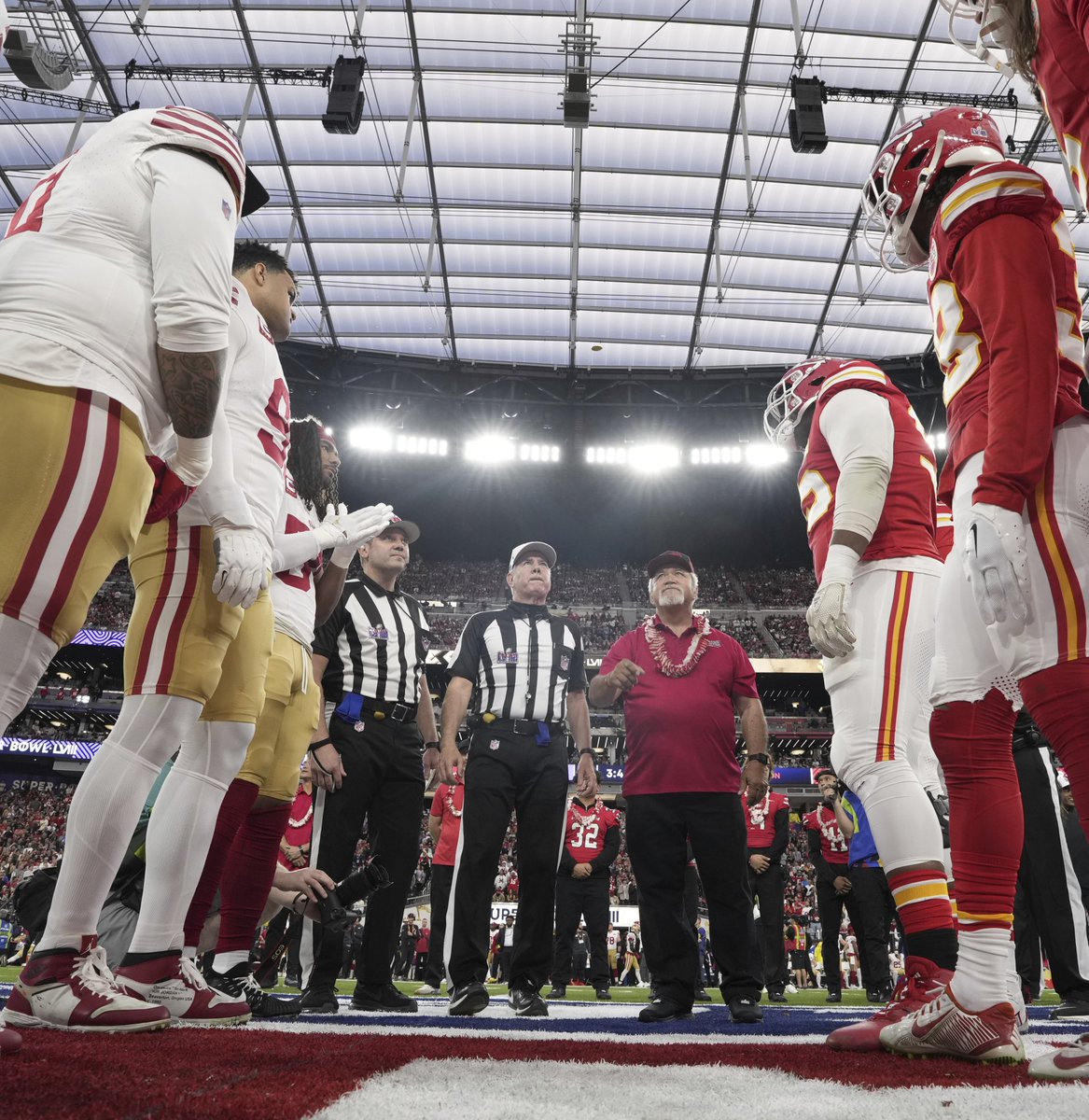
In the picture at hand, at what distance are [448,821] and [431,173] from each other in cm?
1249

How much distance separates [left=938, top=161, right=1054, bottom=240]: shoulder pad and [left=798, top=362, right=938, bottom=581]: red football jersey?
99cm

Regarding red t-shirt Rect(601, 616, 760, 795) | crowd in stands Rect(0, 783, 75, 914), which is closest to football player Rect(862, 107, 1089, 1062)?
red t-shirt Rect(601, 616, 760, 795)

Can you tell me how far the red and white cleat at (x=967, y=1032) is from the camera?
1.70m

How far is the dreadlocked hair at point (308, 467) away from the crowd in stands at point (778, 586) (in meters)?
30.3

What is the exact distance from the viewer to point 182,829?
7.11 ft

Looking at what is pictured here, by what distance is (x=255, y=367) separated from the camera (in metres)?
2.65

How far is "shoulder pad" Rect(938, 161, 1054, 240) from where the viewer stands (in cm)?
181

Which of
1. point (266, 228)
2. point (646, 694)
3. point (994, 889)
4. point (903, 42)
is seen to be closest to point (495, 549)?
point (266, 228)

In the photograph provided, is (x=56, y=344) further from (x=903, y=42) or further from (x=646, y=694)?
(x=903, y=42)

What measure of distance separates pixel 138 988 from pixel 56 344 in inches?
59.0

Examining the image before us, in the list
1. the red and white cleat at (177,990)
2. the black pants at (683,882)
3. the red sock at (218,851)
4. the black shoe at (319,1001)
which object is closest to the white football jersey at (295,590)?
the red sock at (218,851)

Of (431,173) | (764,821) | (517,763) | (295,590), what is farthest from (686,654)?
(431,173)

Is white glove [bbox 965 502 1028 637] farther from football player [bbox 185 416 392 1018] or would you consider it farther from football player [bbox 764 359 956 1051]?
football player [bbox 185 416 392 1018]

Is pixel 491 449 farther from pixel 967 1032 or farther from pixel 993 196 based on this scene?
pixel 967 1032
